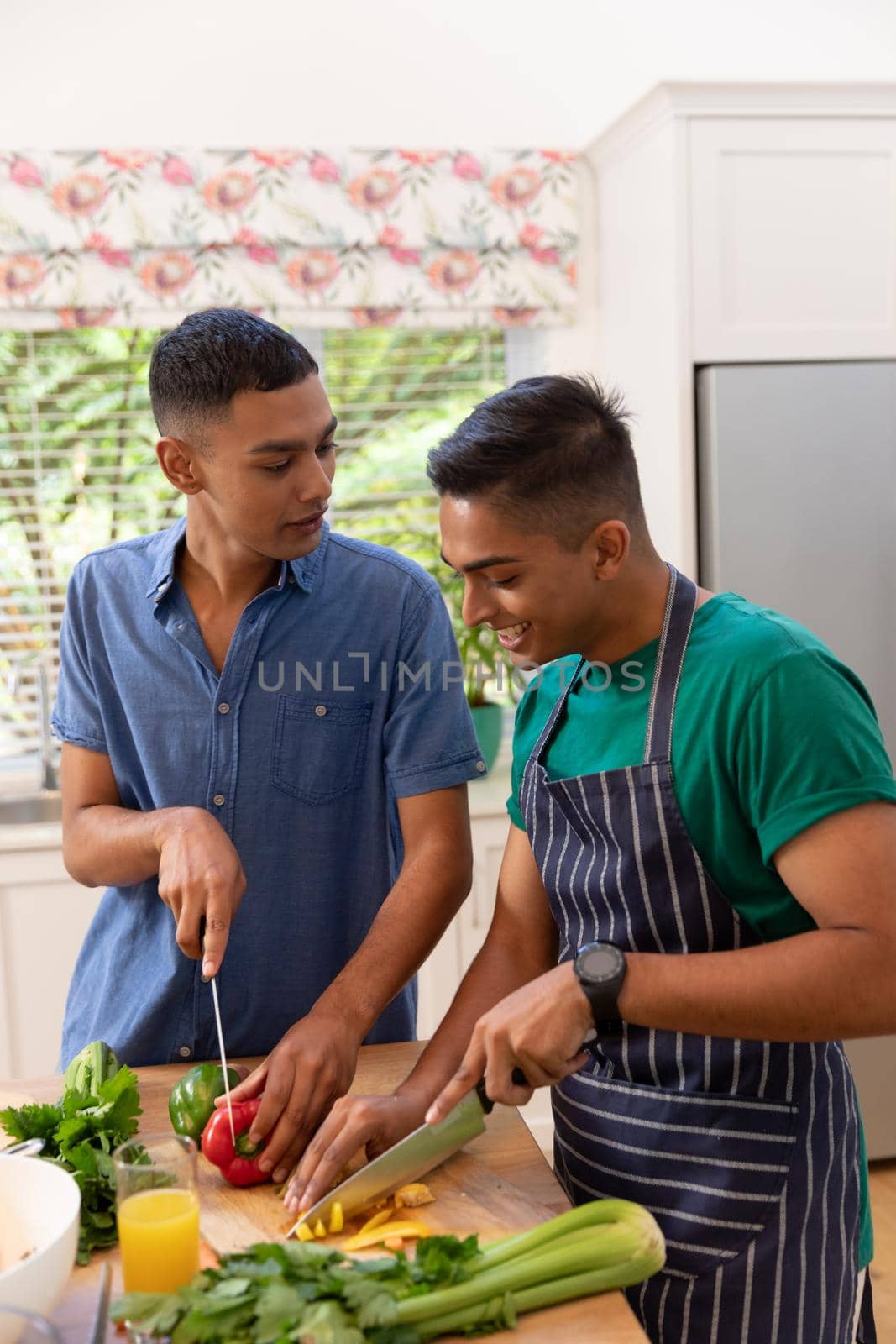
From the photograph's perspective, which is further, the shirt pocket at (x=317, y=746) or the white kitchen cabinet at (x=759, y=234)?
the white kitchen cabinet at (x=759, y=234)

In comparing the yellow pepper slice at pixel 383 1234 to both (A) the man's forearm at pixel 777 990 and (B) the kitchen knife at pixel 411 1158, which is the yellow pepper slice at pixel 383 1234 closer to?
(B) the kitchen knife at pixel 411 1158

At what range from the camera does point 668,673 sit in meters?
1.30

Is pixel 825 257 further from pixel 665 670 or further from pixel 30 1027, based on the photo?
pixel 30 1027

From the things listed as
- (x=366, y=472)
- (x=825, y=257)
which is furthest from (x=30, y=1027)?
(x=825, y=257)

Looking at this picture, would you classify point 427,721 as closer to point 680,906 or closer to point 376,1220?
point 680,906

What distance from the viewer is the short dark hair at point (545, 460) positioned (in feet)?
4.23

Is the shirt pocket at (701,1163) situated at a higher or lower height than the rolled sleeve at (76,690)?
lower

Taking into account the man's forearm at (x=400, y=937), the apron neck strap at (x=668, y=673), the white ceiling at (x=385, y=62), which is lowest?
the man's forearm at (x=400, y=937)

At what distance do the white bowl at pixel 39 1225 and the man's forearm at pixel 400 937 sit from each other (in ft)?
1.35

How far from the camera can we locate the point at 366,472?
3648 millimetres

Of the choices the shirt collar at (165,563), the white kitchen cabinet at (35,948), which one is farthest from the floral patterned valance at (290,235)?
the shirt collar at (165,563)

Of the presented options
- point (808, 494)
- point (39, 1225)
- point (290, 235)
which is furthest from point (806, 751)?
point (290, 235)

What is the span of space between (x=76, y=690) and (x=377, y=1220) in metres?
0.83

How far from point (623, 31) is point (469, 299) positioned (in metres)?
0.86
